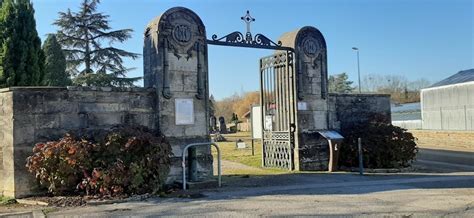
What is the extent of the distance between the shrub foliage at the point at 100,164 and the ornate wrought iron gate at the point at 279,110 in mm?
5216

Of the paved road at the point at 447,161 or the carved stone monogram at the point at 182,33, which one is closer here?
the carved stone monogram at the point at 182,33

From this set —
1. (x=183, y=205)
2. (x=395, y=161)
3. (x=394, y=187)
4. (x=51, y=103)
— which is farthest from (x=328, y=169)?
(x=51, y=103)

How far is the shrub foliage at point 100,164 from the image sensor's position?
26.6 ft

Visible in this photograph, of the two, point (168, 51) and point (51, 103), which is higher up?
point (168, 51)

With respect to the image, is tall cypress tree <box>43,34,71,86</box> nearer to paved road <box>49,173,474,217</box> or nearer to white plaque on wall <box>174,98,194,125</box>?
white plaque on wall <box>174,98,194,125</box>

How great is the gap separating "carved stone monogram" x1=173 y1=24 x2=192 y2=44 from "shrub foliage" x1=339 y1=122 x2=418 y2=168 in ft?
18.7

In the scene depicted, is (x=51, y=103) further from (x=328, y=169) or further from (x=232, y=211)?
(x=328, y=169)

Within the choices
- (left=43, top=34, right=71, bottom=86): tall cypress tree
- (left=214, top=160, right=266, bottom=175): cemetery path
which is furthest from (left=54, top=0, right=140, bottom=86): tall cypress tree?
(left=214, top=160, right=266, bottom=175): cemetery path

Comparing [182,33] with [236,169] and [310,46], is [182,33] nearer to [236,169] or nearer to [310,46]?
[310,46]

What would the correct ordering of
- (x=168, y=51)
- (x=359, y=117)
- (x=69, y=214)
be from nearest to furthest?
(x=69, y=214), (x=168, y=51), (x=359, y=117)

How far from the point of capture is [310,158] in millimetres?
12898

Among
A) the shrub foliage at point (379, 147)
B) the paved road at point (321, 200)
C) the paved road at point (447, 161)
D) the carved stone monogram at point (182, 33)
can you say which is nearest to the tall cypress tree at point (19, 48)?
the carved stone monogram at point (182, 33)

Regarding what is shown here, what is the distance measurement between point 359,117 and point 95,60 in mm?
20120

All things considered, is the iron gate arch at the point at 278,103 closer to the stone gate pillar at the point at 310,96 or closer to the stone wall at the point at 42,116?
the stone gate pillar at the point at 310,96
